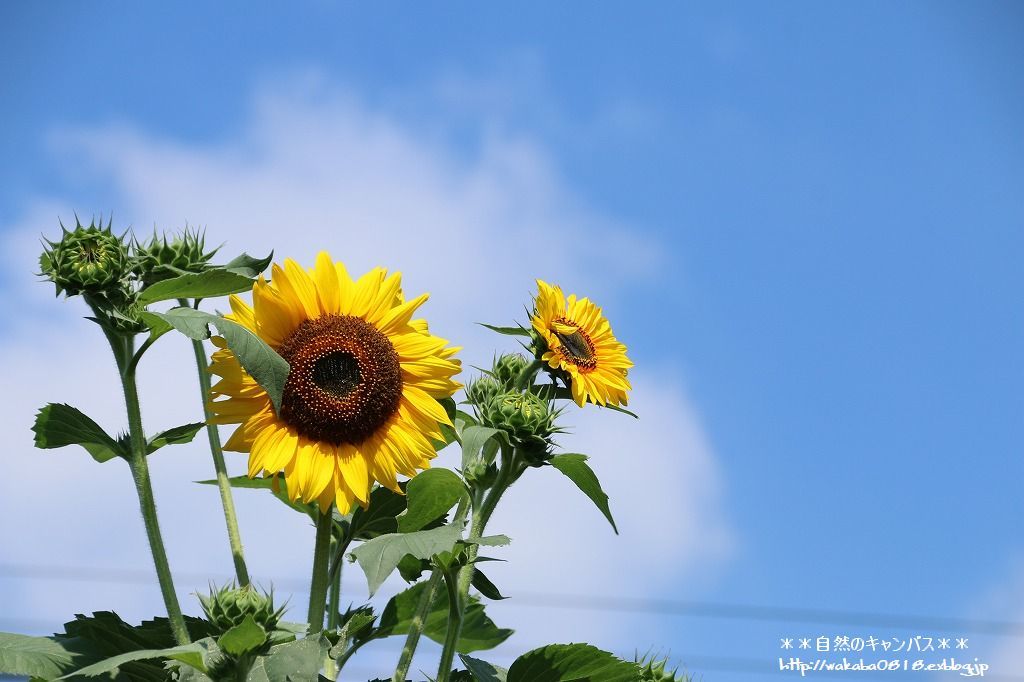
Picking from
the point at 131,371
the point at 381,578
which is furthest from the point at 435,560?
the point at 131,371

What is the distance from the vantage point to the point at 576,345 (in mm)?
2832

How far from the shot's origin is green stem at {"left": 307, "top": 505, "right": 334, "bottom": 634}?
2.20 metres

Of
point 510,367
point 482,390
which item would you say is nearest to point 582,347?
point 510,367

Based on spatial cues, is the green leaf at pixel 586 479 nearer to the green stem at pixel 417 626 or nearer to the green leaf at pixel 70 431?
the green stem at pixel 417 626

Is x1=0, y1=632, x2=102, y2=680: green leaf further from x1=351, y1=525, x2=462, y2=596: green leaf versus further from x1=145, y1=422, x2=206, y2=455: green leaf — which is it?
x1=351, y1=525, x2=462, y2=596: green leaf

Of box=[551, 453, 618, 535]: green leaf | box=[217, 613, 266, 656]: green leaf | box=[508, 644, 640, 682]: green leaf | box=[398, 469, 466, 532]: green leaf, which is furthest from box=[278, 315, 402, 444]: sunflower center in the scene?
box=[508, 644, 640, 682]: green leaf

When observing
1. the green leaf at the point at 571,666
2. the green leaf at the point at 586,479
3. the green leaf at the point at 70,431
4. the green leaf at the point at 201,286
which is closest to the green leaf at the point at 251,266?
the green leaf at the point at 201,286

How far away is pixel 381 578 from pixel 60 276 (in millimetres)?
870

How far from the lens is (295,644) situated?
6.45 ft

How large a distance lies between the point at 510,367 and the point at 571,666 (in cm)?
74

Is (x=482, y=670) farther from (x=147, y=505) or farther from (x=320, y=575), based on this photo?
(x=147, y=505)

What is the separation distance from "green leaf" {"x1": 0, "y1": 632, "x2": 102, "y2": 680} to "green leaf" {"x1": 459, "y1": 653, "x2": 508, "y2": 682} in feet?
2.30

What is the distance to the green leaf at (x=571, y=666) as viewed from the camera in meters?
2.41

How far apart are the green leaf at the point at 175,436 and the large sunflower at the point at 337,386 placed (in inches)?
7.1
